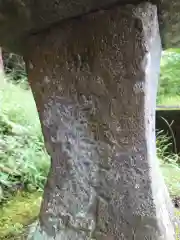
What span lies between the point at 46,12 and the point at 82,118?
14.3 inches

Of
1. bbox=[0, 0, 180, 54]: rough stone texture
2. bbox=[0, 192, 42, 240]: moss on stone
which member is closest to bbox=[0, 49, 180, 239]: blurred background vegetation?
bbox=[0, 192, 42, 240]: moss on stone

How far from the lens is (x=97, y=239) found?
1485 mm

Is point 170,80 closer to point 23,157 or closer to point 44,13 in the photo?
point 23,157

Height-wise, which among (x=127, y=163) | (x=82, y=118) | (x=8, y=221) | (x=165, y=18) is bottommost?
(x=8, y=221)

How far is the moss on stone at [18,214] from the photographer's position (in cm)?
180

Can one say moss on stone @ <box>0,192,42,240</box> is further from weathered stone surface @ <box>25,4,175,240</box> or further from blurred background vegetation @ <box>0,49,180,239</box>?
weathered stone surface @ <box>25,4,175,240</box>

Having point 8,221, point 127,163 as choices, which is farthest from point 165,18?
point 8,221

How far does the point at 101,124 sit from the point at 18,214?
783mm

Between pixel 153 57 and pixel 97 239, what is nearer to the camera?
pixel 153 57

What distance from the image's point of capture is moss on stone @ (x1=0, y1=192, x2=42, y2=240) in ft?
5.90

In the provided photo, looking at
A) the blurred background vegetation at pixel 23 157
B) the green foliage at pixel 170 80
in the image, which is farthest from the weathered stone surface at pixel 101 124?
the green foliage at pixel 170 80

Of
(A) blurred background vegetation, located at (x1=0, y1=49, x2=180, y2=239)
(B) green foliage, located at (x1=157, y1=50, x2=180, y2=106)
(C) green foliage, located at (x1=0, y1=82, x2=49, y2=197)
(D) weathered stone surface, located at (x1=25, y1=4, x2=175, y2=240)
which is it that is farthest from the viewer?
(B) green foliage, located at (x1=157, y1=50, x2=180, y2=106)

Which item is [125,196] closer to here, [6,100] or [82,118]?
[82,118]

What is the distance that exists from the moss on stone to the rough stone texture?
784 millimetres
